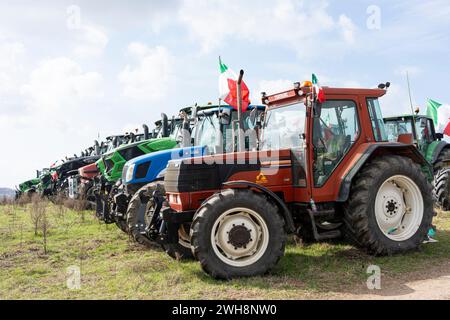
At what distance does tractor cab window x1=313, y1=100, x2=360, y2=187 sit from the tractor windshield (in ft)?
0.79

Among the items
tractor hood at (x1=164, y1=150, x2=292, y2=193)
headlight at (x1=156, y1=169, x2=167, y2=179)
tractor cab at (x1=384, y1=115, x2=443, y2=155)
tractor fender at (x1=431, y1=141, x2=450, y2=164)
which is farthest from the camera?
tractor cab at (x1=384, y1=115, x2=443, y2=155)

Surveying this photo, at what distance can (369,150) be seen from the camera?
620cm

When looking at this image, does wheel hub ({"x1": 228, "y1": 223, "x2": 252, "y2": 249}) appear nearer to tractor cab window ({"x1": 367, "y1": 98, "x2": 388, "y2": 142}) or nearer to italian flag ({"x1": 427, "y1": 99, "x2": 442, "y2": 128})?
tractor cab window ({"x1": 367, "y1": 98, "x2": 388, "y2": 142})

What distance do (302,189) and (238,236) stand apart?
49.0 inches

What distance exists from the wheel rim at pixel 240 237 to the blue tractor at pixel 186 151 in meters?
1.46

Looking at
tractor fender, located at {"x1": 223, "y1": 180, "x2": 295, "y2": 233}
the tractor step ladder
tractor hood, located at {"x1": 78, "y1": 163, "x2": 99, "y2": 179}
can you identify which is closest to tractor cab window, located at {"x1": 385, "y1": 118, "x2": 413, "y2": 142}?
the tractor step ladder

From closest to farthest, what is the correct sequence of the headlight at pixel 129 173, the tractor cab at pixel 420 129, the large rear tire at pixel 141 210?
the large rear tire at pixel 141 210 < the headlight at pixel 129 173 < the tractor cab at pixel 420 129

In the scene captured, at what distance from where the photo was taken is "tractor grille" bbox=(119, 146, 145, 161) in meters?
10.7

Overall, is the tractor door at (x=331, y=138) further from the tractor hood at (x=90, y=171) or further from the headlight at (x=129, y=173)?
the tractor hood at (x=90, y=171)

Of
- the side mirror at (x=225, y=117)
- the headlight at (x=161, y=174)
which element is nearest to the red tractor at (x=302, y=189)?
the side mirror at (x=225, y=117)

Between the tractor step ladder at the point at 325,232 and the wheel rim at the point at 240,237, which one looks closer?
the wheel rim at the point at 240,237

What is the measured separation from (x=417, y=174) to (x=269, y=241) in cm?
261

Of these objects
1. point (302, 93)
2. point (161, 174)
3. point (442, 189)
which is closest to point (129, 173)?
point (161, 174)

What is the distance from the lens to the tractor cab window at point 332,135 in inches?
242
